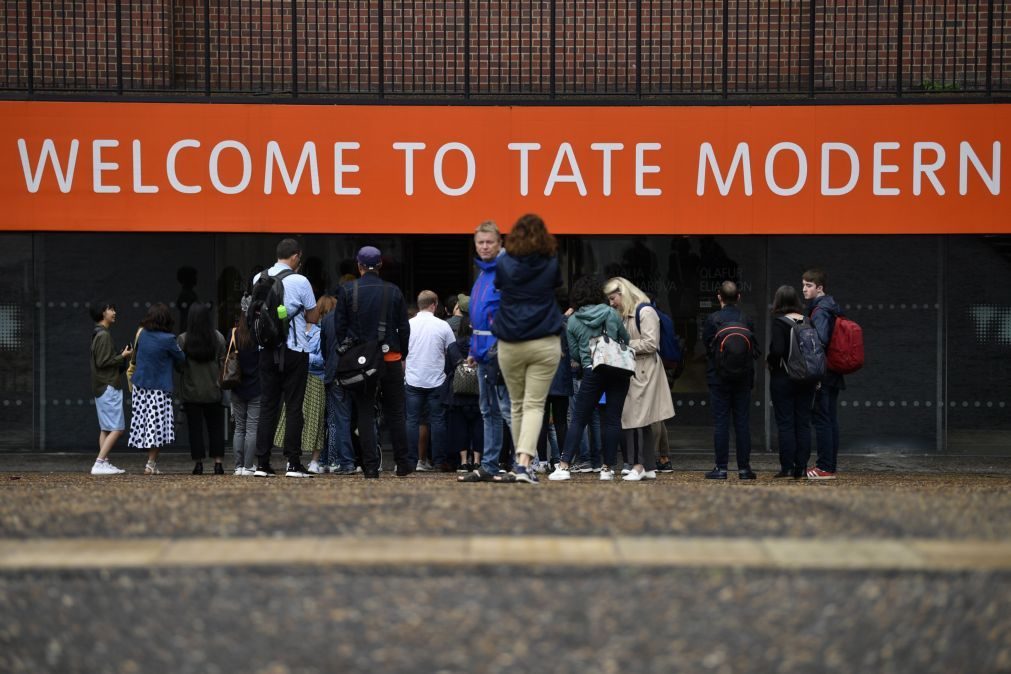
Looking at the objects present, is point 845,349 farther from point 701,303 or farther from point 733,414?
point 701,303

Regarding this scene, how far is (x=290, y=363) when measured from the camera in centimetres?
1166

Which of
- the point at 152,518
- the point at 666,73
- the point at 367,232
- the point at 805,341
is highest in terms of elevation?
the point at 666,73

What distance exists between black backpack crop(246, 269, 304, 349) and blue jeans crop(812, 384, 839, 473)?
453cm

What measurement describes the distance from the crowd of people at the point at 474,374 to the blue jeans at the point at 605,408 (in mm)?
13

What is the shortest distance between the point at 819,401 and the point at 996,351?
174 inches

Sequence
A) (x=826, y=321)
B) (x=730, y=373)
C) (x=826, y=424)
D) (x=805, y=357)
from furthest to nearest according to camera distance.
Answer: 1. (x=826, y=424)
2. (x=826, y=321)
3. (x=730, y=373)
4. (x=805, y=357)

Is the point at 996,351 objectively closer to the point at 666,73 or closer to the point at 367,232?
the point at 666,73

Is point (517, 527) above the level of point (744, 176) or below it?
below

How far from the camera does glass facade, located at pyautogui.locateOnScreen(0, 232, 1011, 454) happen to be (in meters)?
15.9

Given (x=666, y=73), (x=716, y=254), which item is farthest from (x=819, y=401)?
(x=666, y=73)

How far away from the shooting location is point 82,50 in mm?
16297

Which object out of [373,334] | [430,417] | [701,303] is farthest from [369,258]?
[701,303]

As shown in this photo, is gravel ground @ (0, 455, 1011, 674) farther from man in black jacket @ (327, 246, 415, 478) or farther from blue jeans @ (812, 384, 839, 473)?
blue jeans @ (812, 384, 839, 473)

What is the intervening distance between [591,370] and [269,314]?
2.61 meters
